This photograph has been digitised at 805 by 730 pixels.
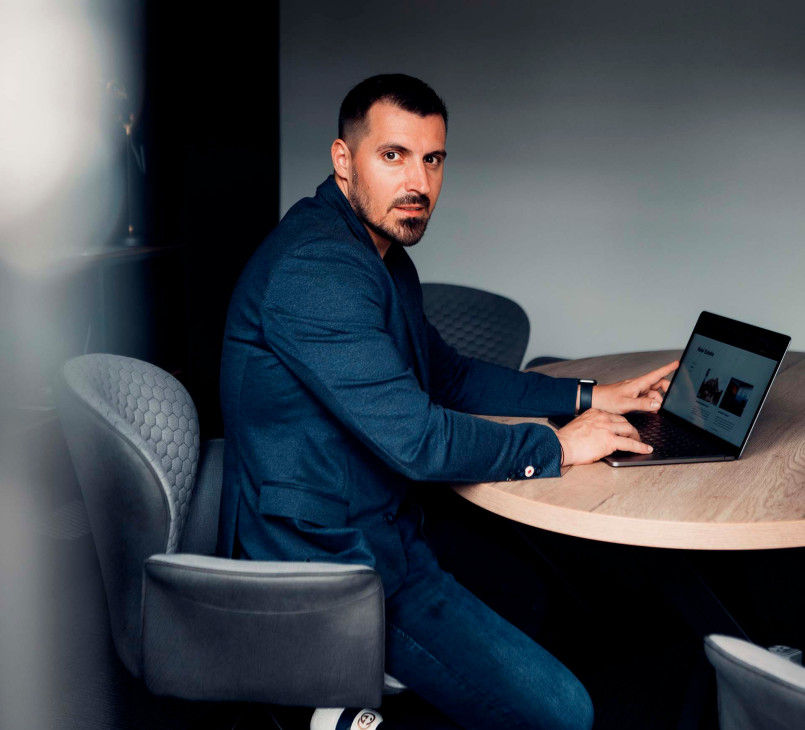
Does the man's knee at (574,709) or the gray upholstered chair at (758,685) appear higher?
the gray upholstered chair at (758,685)

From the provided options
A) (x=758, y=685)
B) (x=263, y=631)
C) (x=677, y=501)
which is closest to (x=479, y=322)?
(x=677, y=501)

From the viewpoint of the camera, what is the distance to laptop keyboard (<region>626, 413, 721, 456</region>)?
5.56ft

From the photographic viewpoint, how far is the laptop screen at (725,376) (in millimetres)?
1663

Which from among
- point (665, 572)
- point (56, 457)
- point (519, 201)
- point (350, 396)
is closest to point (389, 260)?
point (350, 396)

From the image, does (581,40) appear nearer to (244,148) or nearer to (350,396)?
(244,148)

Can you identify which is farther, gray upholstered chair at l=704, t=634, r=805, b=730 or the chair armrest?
the chair armrest

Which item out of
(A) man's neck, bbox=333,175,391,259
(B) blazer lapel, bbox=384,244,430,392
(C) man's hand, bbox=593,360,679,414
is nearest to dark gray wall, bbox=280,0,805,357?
(C) man's hand, bbox=593,360,679,414

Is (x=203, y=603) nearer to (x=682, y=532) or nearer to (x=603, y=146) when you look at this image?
(x=682, y=532)

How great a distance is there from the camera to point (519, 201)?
427cm

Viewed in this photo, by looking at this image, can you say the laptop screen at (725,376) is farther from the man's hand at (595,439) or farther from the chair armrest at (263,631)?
the chair armrest at (263,631)

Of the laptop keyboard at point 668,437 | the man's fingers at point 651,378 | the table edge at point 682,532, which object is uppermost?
the man's fingers at point 651,378

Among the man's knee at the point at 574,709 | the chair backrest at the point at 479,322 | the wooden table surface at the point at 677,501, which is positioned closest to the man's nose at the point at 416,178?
the wooden table surface at the point at 677,501

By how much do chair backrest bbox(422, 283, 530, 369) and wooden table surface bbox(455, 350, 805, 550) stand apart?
4.48 feet

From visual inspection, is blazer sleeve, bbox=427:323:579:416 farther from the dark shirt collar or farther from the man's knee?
the man's knee
